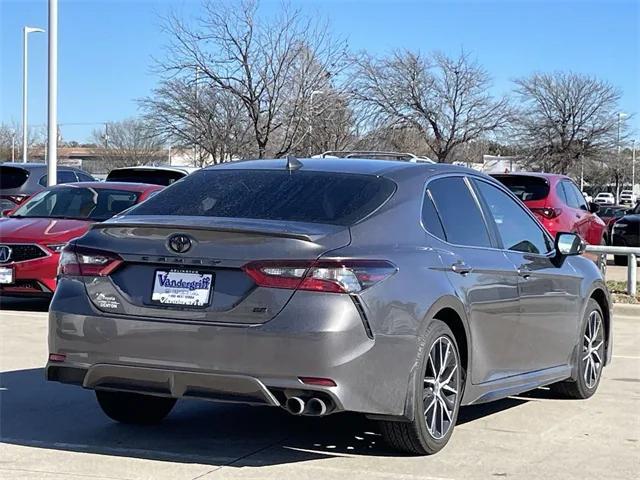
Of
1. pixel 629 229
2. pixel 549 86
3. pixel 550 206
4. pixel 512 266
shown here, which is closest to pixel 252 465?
pixel 512 266

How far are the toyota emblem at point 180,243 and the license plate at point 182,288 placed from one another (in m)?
0.11

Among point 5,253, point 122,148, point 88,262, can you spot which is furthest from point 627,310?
point 122,148

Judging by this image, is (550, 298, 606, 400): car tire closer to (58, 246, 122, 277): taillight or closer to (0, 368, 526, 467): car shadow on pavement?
(0, 368, 526, 467): car shadow on pavement

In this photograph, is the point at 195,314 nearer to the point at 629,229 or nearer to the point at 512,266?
the point at 512,266

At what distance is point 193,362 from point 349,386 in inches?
30.7

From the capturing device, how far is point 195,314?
502 centimetres

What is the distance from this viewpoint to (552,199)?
13734 mm

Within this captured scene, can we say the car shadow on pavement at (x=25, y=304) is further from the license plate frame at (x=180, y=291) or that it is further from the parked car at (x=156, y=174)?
the license plate frame at (x=180, y=291)

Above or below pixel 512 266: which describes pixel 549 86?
above

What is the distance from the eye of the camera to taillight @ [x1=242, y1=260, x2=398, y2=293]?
4906mm

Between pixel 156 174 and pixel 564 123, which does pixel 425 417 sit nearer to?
pixel 156 174

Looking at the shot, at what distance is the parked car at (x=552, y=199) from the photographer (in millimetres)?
13641

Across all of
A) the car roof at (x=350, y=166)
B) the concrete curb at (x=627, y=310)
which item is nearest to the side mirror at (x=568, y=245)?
the car roof at (x=350, y=166)

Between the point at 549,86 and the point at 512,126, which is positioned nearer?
the point at 512,126
